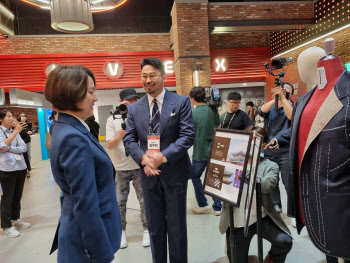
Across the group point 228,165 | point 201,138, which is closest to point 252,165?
point 228,165

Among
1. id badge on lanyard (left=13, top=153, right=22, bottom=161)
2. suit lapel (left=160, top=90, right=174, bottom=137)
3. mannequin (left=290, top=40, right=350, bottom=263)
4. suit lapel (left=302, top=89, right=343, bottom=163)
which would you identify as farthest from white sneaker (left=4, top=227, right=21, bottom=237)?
suit lapel (left=302, top=89, right=343, bottom=163)

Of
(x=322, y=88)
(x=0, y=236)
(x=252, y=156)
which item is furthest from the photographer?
(x=0, y=236)

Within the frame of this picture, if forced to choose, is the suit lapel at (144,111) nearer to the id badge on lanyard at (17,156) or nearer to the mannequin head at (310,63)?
the mannequin head at (310,63)

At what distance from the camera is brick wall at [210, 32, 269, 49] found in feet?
33.3

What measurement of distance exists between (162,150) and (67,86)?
862mm

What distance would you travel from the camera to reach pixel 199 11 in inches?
304

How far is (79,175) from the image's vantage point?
1.05 metres

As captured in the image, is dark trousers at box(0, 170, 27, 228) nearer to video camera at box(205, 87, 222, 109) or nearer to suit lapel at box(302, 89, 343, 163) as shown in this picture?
video camera at box(205, 87, 222, 109)

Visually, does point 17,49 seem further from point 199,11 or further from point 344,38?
point 344,38

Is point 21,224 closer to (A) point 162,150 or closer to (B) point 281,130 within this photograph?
(A) point 162,150

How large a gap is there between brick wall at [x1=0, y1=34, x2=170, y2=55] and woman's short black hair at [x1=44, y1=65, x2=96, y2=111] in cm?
939

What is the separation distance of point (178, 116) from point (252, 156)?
625mm

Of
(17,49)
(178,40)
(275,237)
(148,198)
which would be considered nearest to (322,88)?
(275,237)

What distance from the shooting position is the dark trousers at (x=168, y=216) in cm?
182
